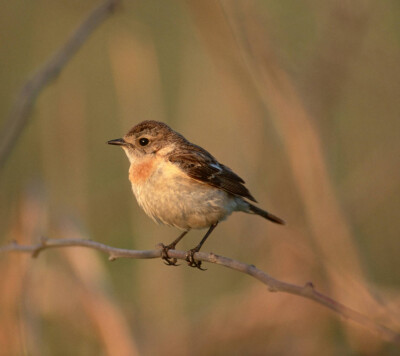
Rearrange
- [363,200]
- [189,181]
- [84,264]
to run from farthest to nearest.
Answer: [363,200] → [84,264] → [189,181]

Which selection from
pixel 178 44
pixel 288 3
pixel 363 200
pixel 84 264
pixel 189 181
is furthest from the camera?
pixel 178 44

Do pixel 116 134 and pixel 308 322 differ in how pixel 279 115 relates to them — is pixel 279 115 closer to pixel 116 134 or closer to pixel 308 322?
pixel 308 322

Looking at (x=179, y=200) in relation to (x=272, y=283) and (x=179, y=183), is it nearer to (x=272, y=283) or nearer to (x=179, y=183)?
(x=179, y=183)

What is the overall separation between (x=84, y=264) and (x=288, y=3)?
132 inches

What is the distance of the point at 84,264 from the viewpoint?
481 cm

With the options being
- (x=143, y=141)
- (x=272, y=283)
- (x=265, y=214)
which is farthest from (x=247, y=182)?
(x=272, y=283)

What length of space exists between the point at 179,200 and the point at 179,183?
0.47 feet

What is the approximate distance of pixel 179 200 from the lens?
156 inches

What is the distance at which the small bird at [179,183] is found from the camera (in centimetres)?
397

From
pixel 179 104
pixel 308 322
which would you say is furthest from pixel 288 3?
pixel 308 322

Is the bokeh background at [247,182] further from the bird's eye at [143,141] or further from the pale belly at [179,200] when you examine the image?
the pale belly at [179,200]

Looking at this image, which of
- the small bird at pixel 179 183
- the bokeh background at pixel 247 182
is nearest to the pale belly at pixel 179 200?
the small bird at pixel 179 183

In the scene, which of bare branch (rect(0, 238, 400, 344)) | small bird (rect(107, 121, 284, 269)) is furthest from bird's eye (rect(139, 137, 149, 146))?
bare branch (rect(0, 238, 400, 344))

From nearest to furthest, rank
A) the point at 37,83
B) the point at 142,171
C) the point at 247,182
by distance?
1. the point at 37,83
2. the point at 142,171
3. the point at 247,182
